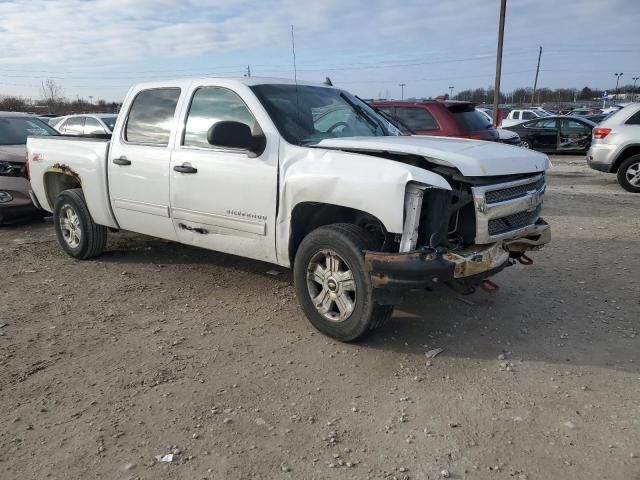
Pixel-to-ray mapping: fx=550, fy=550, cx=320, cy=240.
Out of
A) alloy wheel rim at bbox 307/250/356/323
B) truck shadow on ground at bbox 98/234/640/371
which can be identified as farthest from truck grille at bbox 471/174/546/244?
alloy wheel rim at bbox 307/250/356/323

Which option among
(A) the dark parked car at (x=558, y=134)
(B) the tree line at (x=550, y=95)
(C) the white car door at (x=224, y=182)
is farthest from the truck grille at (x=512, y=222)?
(B) the tree line at (x=550, y=95)

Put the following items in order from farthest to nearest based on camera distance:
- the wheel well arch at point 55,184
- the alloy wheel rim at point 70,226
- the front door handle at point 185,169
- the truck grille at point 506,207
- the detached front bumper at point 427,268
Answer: the wheel well arch at point 55,184 < the alloy wheel rim at point 70,226 < the front door handle at point 185,169 < the truck grille at point 506,207 < the detached front bumper at point 427,268

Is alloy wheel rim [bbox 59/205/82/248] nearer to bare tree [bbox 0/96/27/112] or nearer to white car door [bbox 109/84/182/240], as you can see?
white car door [bbox 109/84/182/240]

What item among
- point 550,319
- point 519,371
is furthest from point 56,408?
point 550,319

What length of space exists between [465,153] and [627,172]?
8.38m

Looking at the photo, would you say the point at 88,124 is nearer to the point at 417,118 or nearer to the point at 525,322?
the point at 417,118

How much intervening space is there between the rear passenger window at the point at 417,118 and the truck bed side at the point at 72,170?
5.31m

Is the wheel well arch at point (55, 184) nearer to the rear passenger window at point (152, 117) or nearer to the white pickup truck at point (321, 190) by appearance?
the white pickup truck at point (321, 190)

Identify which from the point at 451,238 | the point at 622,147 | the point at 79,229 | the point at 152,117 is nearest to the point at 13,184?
the point at 79,229

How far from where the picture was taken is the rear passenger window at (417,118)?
9211mm

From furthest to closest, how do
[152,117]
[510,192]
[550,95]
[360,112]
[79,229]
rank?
1. [550,95]
2. [79,229]
3. [152,117]
4. [360,112]
5. [510,192]

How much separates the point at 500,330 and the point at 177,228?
2.95 meters

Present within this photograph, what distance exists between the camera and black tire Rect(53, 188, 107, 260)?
6.11 m

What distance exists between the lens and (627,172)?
10.5 m
